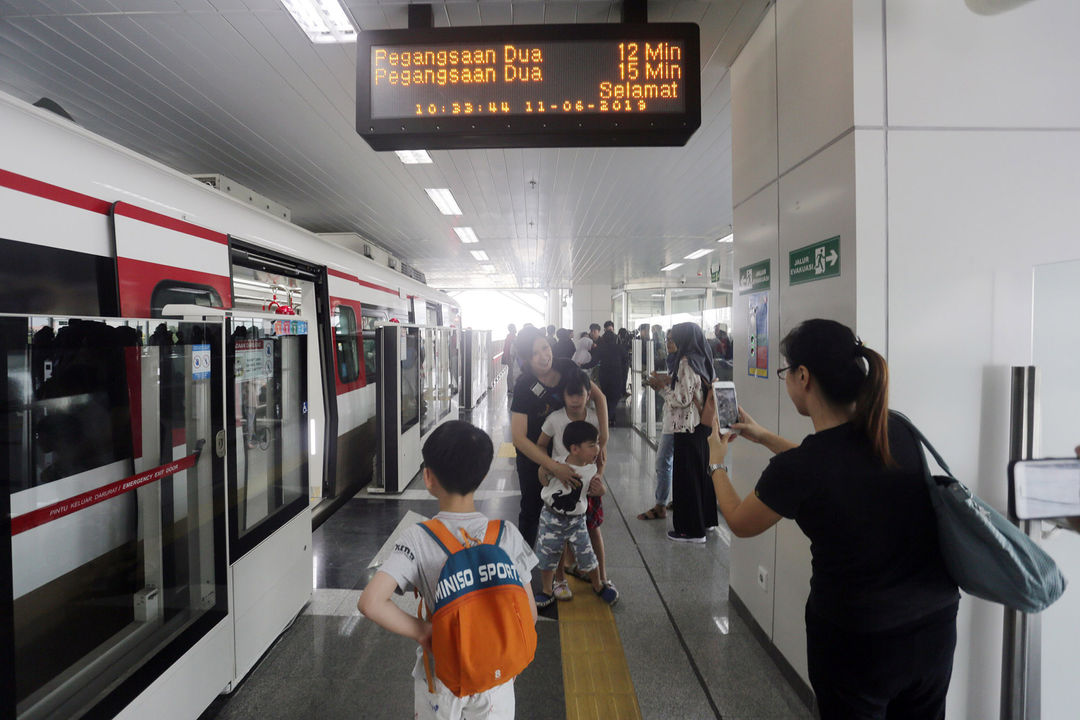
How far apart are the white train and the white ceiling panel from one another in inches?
42.1

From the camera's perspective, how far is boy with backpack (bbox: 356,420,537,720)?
1383 mm

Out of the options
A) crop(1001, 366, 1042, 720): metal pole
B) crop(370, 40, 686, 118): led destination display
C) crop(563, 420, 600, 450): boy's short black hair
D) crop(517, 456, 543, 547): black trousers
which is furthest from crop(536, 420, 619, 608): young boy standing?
crop(1001, 366, 1042, 720): metal pole

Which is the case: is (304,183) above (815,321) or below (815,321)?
above

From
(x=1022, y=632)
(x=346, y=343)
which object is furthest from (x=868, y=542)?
(x=346, y=343)

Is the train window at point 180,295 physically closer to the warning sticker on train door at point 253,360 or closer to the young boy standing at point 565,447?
the warning sticker on train door at point 253,360

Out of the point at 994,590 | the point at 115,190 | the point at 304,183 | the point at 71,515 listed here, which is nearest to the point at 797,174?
the point at 994,590

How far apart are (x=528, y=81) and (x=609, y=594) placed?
3059 millimetres

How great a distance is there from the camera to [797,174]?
2.58m

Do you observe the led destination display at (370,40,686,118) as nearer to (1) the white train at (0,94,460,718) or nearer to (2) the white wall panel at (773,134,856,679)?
(2) the white wall panel at (773,134,856,679)

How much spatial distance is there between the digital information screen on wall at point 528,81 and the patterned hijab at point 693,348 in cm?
184

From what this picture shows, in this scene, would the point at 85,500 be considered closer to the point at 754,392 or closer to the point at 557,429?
the point at 557,429

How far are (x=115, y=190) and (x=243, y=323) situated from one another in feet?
2.58

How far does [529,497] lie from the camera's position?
136 inches

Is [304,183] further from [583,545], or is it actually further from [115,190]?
[583,545]
